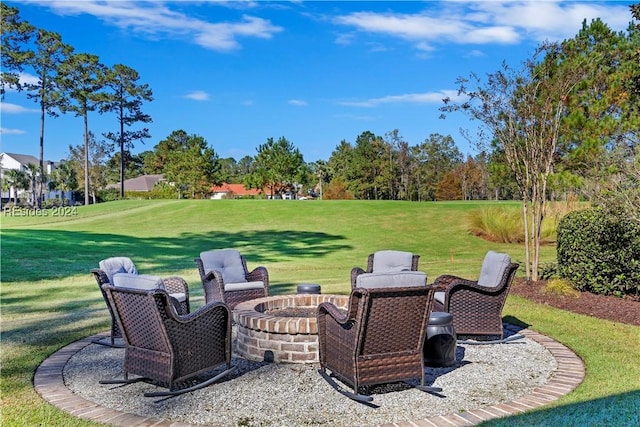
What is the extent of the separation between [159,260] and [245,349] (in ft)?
34.2

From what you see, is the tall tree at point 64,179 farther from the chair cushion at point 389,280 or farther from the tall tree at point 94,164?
the chair cushion at point 389,280

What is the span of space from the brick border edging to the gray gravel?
3.0 inches

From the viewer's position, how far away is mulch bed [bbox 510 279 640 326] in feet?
22.7

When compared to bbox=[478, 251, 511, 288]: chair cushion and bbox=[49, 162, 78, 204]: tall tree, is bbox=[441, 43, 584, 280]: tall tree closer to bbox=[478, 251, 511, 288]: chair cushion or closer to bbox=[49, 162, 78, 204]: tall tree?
bbox=[478, 251, 511, 288]: chair cushion

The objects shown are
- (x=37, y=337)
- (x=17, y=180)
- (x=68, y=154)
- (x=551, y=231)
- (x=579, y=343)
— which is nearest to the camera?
(x=579, y=343)

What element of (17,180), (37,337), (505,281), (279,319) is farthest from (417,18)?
(17,180)

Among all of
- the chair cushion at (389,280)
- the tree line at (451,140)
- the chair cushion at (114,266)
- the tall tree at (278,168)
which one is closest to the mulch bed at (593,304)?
the tree line at (451,140)

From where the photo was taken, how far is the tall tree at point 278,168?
165 feet

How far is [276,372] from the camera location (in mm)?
4609

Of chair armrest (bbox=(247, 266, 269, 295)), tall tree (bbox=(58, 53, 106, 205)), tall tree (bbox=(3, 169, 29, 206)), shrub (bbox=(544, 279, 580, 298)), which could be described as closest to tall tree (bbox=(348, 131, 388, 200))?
tall tree (bbox=(58, 53, 106, 205))

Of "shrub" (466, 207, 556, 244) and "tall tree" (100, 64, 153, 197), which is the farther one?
"tall tree" (100, 64, 153, 197)

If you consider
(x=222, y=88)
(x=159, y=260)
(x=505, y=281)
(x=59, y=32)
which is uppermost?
(x=59, y=32)

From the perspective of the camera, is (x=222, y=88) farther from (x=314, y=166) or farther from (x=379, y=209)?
(x=314, y=166)

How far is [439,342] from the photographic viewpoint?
465 centimetres
